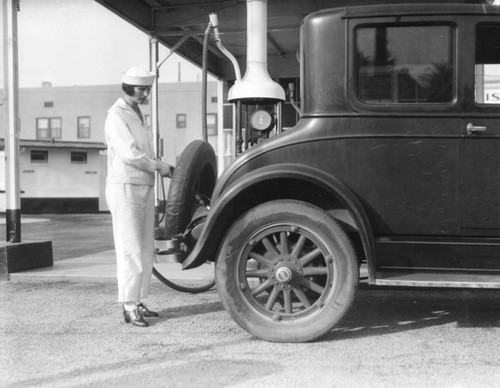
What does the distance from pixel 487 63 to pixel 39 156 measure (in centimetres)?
2673

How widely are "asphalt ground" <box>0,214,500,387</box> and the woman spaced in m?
0.32

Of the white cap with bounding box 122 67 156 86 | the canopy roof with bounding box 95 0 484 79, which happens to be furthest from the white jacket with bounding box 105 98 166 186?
the canopy roof with bounding box 95 0 484 79

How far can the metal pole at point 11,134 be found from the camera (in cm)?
674

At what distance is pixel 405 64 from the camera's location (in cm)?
396

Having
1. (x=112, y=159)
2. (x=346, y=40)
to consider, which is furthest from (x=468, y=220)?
(x=112, y=159)

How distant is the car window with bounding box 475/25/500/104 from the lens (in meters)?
3.91

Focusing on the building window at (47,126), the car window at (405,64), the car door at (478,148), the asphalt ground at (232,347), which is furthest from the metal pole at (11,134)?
the building window at (47,126)

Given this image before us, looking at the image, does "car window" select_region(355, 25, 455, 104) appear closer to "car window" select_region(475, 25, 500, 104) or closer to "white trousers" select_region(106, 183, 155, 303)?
"car window" select_region(475, 25, 500, 104)

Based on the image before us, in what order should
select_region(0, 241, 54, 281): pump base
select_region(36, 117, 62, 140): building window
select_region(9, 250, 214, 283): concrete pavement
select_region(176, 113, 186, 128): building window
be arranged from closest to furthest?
select_region(9, 250, 214, 283): concrete pavement < select_region(0, 241, 54, 281): pump base < select_region(176, 113, 186, 128): building window < select_region(36, 117, 62, 140): building window

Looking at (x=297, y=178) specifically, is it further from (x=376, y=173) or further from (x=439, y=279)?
(x=439, y=279)

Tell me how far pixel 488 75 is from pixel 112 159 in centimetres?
277

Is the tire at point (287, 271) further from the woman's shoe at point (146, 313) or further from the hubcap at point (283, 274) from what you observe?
the woman's shoe at point (146, 313)

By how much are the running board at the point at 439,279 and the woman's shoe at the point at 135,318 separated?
1768 millimetres

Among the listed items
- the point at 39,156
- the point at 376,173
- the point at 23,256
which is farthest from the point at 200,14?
the point at 39,156
